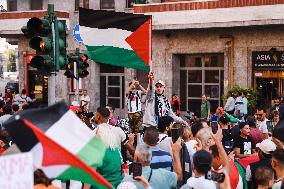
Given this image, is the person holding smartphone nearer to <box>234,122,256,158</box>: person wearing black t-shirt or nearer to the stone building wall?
<box>234,122,256,158</box>: person wearing black t-shirt

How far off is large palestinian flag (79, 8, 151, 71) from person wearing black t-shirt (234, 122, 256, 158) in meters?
2.98

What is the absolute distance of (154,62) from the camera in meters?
24.5

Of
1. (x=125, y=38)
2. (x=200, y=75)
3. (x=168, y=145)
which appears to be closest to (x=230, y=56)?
(x=200, y=75)

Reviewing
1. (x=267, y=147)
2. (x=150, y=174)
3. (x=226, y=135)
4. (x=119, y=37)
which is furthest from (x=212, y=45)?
(x=150, y=174)

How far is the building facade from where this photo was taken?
21.2 meters

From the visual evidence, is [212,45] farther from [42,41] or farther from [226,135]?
[42,41]

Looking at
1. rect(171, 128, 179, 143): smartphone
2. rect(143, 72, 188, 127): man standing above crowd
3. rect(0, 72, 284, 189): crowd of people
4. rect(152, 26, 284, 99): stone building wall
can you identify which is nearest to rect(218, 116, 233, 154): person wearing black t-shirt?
rect(0, 72, 284, 189): crowd of people

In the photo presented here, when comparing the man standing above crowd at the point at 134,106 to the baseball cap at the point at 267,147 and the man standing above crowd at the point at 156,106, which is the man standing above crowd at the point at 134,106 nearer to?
the man standing above crowd at the point at 156,106

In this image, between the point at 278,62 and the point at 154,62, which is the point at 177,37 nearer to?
the point at 154,62

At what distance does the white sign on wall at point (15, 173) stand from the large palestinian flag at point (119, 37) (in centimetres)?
732

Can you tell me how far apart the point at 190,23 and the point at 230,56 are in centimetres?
213

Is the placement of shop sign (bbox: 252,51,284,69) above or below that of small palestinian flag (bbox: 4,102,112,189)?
above

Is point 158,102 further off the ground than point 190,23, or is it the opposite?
point 190,23

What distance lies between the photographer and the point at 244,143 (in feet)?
28.1
